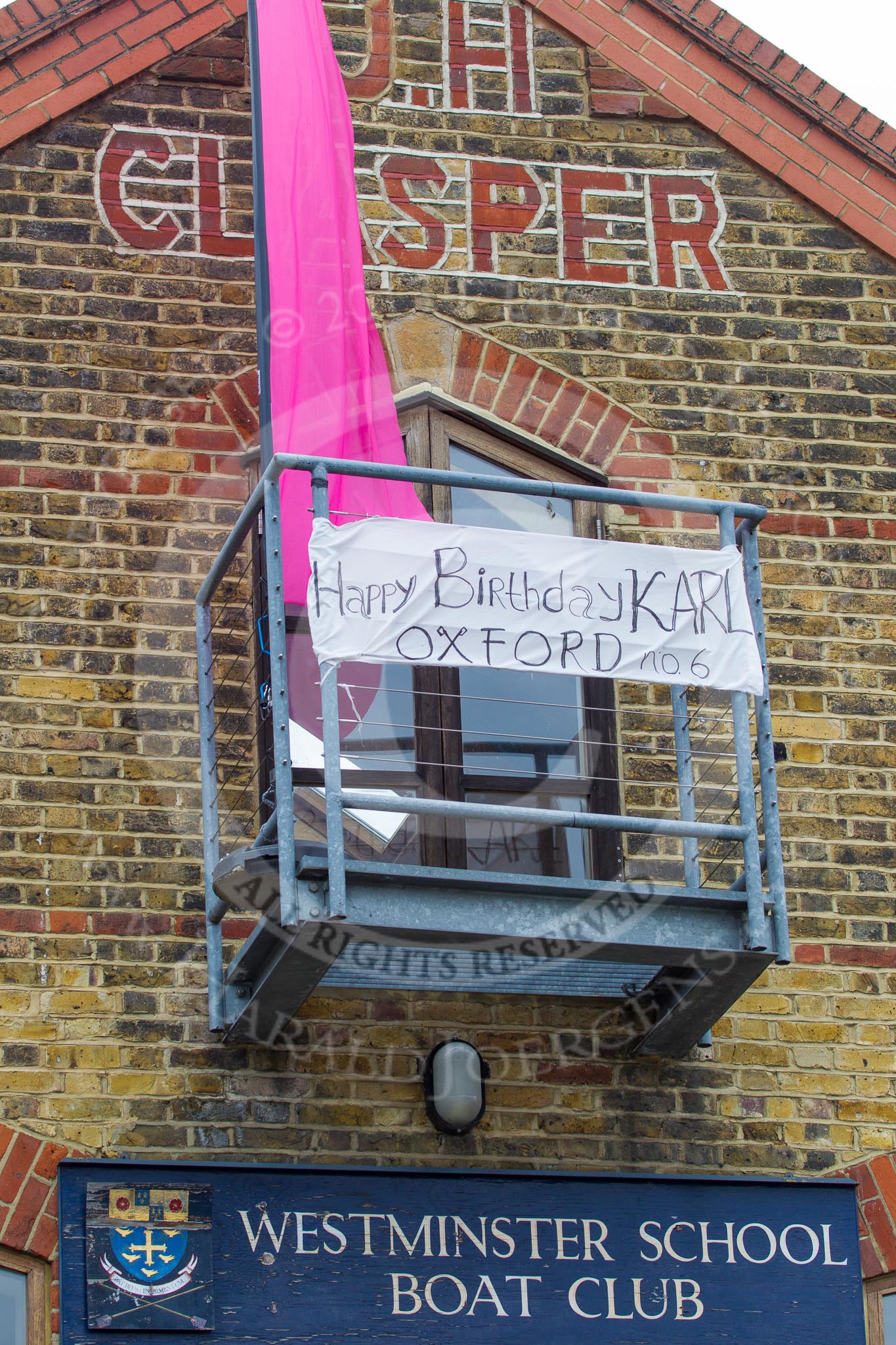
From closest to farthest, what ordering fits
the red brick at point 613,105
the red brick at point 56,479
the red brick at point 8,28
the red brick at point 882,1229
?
the red brick at point 882,1229 → the red brick at point 56,479 → the red brick at point 8,28 → the red brick at point 613,105

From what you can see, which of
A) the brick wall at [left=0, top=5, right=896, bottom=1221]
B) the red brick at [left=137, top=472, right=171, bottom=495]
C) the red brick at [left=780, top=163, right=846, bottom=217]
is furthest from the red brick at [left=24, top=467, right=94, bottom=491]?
the red brick at [left=780, top=163, right=846, bottom=217]

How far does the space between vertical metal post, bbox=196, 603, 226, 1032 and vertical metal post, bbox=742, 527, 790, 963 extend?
71.7 inches

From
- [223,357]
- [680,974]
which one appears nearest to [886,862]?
[680,974]

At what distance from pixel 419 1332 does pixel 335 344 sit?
337 centimetres

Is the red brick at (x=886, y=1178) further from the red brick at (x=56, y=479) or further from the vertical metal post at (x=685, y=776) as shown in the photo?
the red brick at (x=56, y=479)

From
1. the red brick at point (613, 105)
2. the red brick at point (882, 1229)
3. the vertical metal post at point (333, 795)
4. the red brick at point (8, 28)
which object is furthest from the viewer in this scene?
the red brick at point (613, 105)

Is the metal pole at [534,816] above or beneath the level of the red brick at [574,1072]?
above

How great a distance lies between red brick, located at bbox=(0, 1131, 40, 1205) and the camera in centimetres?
722

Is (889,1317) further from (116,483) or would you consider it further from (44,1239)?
(116,483)

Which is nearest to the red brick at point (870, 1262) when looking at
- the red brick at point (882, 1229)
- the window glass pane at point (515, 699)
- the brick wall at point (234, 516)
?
the red brick at point (882, 1229)

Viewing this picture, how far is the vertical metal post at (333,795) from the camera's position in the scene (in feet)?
21.9

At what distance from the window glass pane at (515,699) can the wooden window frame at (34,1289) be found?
7.25 ft

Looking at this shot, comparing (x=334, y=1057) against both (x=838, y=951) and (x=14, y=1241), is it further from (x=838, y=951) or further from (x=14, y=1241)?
(x=838, y=951)

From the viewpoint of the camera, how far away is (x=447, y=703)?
8266 millimetres
